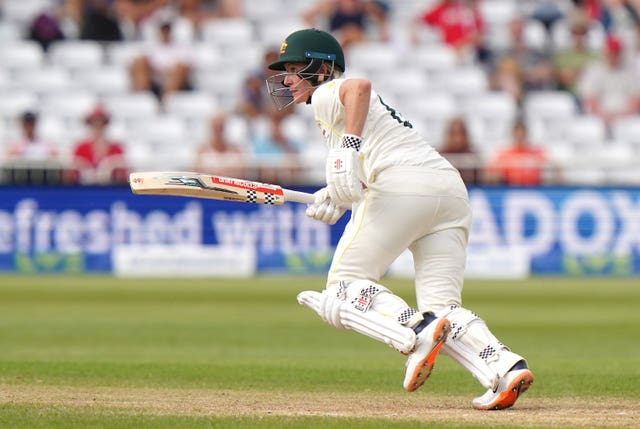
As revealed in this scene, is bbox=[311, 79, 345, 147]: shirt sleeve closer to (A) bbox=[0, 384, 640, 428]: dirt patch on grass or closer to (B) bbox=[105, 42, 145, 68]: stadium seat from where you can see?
(A) bbox=[0, 384, 640, 428]: dirt patch on grass

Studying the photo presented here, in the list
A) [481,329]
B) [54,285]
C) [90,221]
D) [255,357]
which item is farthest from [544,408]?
[90,221]

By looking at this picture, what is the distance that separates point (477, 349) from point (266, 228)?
9.21m

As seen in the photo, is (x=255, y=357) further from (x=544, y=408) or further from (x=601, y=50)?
(x=601, y=50)

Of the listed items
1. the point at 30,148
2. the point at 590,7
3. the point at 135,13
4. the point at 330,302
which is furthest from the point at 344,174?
the point at 590,7

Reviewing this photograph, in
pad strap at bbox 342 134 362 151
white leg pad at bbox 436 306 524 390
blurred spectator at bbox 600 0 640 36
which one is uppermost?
blurred spectator at bbox 600 0 640 36

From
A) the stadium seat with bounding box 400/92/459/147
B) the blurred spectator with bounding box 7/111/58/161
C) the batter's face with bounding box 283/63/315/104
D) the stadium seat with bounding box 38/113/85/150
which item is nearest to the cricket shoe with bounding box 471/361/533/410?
the batter's face with bounding box 283/63/315/104

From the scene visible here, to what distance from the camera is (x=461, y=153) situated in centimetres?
1494

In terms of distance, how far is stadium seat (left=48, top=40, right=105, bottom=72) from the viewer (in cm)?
1769

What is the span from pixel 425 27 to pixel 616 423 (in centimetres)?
1400

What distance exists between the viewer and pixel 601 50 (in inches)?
727

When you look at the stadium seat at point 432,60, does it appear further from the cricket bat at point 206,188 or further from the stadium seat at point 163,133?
the cricket bat at point 206,188

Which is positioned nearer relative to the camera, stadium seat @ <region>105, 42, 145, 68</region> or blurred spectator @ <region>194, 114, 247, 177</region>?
blurred spectator @ <region>194, 114, 247, 177</region>

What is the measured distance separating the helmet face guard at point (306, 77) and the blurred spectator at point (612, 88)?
1233 cm

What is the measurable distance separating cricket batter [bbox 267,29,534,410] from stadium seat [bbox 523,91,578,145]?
39.1ft
